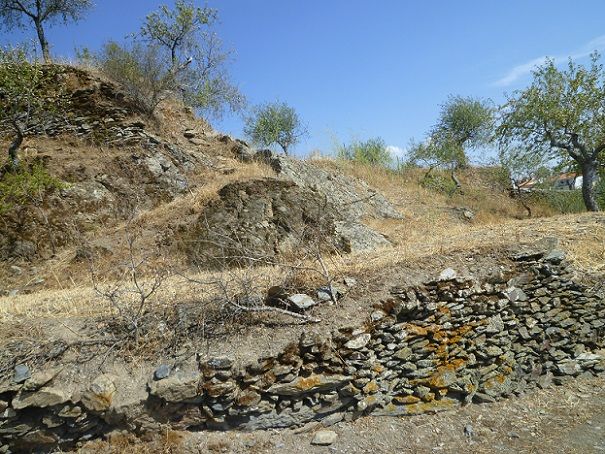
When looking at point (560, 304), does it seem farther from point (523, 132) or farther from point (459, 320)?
point (523, 132)

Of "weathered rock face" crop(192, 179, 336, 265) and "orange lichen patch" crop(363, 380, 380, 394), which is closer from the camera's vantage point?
"orange lichen patch" crop(363, 380, 380, 394)

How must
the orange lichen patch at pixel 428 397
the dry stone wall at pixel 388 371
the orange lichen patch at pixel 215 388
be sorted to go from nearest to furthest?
the dry stone wall at pixel 388 371 < the orange lichen patch at pixel 215 388 < the orange lichen patch at pixel 428 397

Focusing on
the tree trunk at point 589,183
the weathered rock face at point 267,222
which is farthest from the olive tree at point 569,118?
the weathered rock face at point 267,222

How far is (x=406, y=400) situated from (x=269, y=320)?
6.41ft

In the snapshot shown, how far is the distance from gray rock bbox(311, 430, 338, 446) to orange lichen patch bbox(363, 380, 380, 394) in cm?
62

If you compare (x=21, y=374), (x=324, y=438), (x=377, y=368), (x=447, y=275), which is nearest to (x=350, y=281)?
(x=377, y=368)

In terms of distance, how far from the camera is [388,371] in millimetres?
5207

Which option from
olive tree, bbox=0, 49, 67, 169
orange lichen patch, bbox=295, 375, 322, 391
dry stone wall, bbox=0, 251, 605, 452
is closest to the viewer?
dry stone wall, bbox=0, 251, 605, 452

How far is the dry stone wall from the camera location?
169 inches

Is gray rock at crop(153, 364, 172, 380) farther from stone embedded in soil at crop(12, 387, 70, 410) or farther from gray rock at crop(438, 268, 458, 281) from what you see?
gray rock at crop(438, 268, 458, 281)

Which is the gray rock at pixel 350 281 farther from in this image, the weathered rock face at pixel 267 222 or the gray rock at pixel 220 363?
the weathered rock face at pixel 267 222

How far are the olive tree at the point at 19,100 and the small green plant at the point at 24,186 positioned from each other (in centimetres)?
55

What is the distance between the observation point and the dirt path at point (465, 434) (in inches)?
179

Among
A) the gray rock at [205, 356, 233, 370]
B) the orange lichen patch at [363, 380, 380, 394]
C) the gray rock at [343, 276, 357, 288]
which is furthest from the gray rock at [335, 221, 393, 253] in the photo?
the gray rock at [205, 356, 233, 370]
